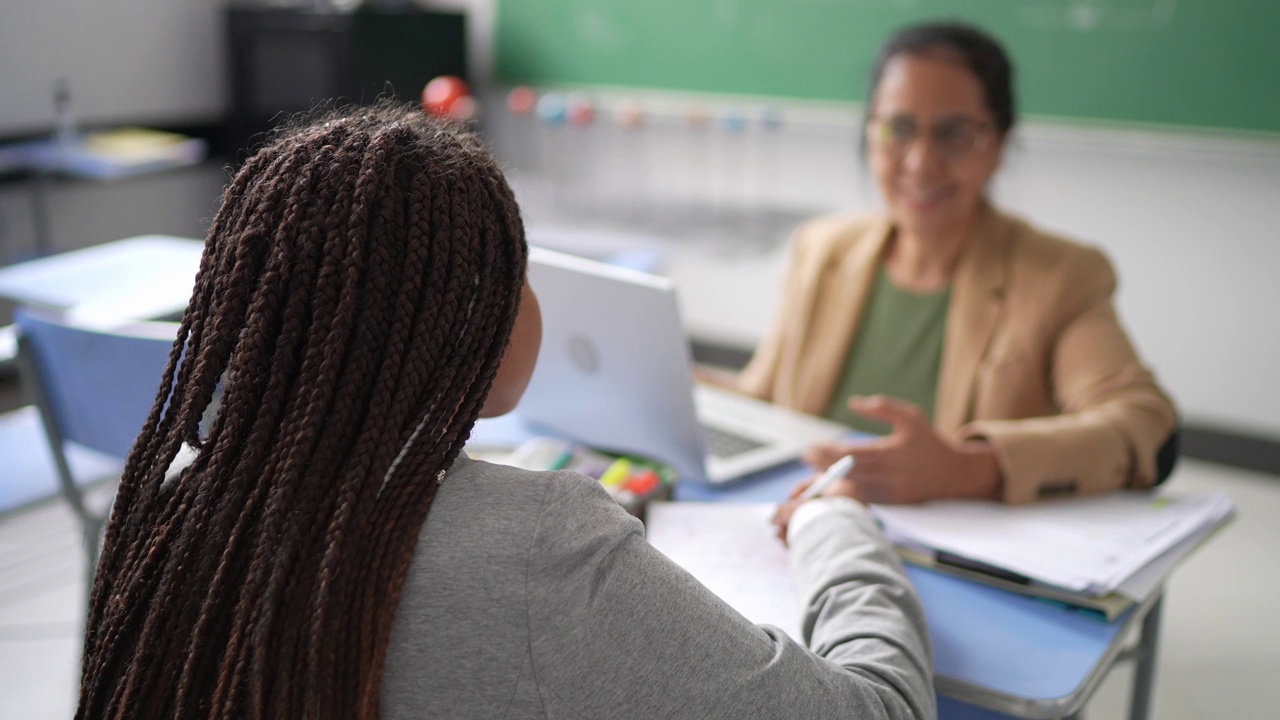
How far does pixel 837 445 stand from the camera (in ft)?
4.77

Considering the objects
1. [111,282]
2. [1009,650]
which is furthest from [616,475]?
[111,282]

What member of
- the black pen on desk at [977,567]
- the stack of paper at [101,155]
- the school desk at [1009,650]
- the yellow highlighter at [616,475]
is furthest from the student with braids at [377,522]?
the stack of paper at [101,155]

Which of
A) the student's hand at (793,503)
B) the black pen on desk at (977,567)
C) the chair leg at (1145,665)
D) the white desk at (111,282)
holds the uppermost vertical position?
the student's hand at (793,503)

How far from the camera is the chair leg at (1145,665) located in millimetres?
1657

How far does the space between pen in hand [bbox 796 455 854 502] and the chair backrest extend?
2.88 ft

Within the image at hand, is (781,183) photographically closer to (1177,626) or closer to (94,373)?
(1177,626)

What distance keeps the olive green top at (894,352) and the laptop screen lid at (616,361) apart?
0.57m

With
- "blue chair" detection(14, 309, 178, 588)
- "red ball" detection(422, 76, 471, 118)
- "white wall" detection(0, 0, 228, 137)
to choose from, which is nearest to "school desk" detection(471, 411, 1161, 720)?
"blue chair" detection(14, 309, 178, 588)

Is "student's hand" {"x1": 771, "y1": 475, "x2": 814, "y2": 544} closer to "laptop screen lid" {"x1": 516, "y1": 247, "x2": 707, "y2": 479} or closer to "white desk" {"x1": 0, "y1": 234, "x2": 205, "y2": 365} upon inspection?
"laptop screen lid" {"x1": 516, "y1": 247, "x2": 707, "y2": 479}

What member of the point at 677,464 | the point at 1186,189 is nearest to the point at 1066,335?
the point at 677,464

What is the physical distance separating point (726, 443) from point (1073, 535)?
0.51 meters

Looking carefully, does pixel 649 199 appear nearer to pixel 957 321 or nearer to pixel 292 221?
pixel 957 321

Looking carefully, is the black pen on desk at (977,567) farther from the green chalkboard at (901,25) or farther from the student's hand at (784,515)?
the green chalkboard at (901,25)

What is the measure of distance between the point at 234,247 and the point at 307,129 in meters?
0.12
